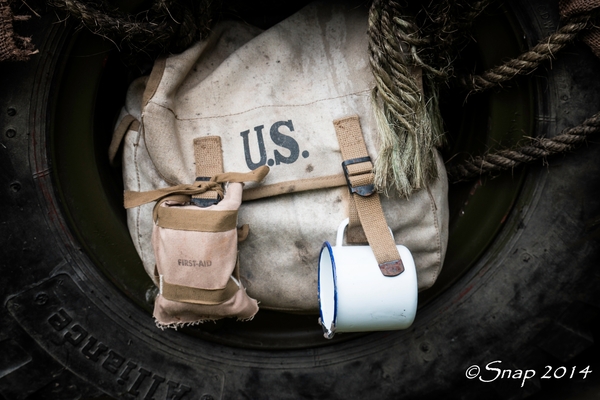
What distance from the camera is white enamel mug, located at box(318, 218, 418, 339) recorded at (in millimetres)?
787

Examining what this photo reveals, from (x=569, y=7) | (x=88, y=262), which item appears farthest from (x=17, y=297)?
(x=569, y=7)

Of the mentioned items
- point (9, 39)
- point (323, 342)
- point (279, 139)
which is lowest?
point (323, 342)

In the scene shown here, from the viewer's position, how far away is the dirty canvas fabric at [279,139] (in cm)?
87

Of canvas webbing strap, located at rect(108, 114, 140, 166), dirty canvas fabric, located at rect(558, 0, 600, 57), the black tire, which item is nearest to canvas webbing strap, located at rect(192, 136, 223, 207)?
canvas webbing strap, located at rect(108, 114, 140, 166)

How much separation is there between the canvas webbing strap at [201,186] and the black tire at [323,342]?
189mm

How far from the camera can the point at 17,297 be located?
93 cm

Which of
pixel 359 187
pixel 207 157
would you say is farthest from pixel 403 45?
pixel 207 157

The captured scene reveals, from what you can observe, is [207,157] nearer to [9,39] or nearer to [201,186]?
[201,186]

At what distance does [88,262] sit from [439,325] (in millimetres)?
675

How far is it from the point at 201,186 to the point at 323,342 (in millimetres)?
414

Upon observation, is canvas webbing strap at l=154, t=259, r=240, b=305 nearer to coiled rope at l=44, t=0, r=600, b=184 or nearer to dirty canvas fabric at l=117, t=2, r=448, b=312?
dirty canvas fabric at l=117, t=2, r=448, b=312

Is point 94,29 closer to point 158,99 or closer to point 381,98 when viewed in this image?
point 158,99

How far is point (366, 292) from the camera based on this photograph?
0.79 m

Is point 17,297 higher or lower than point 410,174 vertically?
lower
